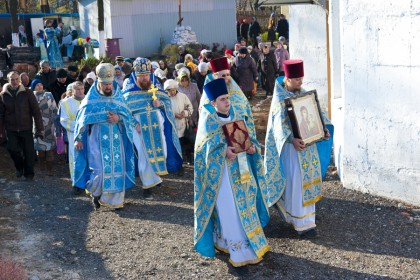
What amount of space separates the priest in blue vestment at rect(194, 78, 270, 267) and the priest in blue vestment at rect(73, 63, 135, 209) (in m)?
2.67

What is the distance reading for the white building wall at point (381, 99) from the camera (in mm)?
8789

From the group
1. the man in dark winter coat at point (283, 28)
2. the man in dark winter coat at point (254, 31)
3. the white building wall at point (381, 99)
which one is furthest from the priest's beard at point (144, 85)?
the man in dark winter coat at point (254, 31)

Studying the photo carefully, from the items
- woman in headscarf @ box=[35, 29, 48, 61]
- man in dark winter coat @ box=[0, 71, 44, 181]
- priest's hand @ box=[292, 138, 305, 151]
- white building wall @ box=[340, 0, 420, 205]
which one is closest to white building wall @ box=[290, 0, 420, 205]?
white building wall @ box=[340, 0, 420, 205]

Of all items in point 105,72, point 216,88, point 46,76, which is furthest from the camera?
point 46,76

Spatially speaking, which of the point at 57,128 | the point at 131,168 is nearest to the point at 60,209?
the point at 131,168

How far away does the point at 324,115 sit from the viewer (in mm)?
8305

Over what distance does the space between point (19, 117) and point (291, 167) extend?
512cm

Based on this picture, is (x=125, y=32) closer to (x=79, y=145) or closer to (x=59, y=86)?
(x=59, y=86)

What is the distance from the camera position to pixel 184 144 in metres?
12.4

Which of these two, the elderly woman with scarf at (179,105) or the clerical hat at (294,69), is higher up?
the clerical hat at (294,69)

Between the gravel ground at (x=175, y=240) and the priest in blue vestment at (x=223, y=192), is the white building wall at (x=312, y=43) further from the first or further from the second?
the priest in blue vestment at (x=223, y=192)

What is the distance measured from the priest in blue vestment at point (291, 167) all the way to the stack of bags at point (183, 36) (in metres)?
21.7

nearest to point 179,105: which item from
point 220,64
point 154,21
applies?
point 220,64

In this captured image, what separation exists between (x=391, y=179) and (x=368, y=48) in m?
1.64
